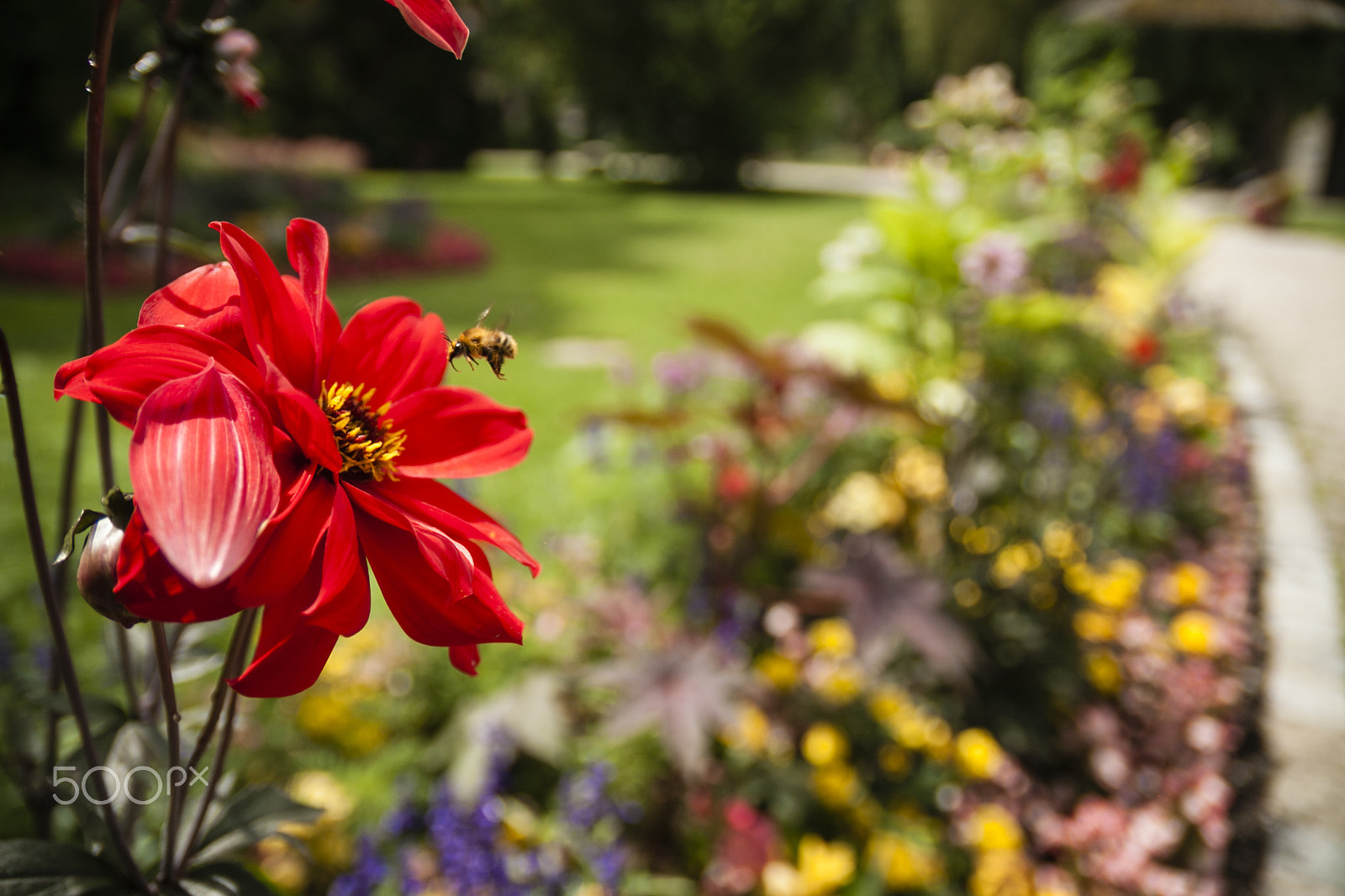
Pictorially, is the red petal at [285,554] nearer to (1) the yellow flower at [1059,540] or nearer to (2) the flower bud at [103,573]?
(2) the flower bud at [103,573]

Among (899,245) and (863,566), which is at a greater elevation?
(899,245)

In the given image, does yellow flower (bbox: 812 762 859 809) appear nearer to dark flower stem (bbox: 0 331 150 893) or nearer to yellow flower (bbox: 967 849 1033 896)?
yellow flower (bbox: 967 849 1033 896)

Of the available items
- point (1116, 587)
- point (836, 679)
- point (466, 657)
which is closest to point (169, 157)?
point (466, 657)

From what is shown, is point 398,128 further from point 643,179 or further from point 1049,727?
point 1049,727

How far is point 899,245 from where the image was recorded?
96.4 inches

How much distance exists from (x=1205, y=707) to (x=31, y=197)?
10.6m

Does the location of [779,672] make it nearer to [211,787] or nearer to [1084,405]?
[211,787]

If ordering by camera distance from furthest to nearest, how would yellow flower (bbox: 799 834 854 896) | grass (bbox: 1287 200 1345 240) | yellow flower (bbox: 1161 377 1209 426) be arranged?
grass (bbox: 1287 200 1345 240) → yellow flower (bbox: 1161 377 1209 426) → yellow flower (bbox: 799 834 854 896)

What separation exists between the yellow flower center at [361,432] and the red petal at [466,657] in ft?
0.35

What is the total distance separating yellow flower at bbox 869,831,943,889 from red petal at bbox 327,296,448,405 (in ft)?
4.40

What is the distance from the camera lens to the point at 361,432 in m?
0.50

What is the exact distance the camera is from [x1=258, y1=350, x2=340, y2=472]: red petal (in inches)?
15.0

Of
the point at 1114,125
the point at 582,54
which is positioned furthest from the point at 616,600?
the point at 582,54

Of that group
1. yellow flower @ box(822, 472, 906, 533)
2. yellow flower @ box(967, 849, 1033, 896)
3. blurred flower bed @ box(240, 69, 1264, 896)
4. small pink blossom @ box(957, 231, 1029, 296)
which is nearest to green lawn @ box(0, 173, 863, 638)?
blurred flower bed @ box(240, 69, 1264, 896)
